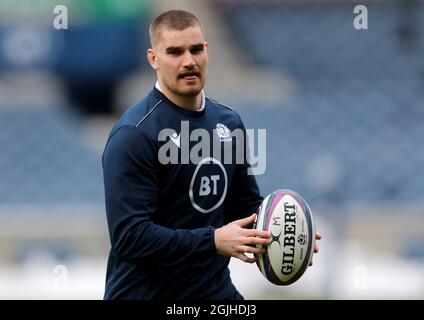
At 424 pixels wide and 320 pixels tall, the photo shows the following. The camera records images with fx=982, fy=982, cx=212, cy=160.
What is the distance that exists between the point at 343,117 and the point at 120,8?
319 centimetres

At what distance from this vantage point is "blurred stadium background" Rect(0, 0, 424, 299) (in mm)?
11383

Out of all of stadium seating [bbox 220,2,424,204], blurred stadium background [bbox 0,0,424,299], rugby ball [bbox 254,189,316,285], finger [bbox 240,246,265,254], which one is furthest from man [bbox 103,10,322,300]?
stadium seating [bbox 220,2,424,204]

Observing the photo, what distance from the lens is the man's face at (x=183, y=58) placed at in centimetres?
403

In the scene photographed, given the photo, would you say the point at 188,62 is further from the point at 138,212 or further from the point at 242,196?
the point at 242,196

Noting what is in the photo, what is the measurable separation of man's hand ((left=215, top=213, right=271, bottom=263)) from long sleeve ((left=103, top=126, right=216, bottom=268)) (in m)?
0.05

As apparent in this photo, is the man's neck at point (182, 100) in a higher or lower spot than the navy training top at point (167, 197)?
higher

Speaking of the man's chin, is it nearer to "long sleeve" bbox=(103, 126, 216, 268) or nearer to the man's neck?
the man's neck

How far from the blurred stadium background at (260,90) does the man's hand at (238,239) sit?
19.0 feet

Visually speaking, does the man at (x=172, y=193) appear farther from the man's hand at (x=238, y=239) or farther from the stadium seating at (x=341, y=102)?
the stadium seating at (x=341, y=102)

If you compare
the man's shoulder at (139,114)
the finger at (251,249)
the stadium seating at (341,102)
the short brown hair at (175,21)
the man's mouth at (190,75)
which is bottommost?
the finger at (251,249)

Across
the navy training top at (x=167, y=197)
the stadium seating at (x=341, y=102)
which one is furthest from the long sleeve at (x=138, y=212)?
the stadium seating at (x=341, y=102)

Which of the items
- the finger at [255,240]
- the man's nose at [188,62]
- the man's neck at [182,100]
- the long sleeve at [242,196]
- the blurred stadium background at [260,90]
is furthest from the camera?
the blurred stadium background at [260,90]

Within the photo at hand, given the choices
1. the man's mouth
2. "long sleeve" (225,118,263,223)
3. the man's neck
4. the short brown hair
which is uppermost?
the short brown hair

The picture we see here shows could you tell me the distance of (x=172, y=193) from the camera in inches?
161
